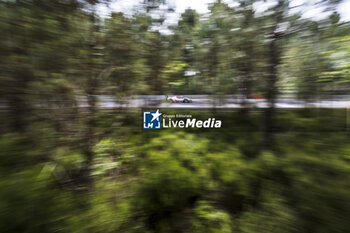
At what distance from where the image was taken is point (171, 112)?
2.77 m

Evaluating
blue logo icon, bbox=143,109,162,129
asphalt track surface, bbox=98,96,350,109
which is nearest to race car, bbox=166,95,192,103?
asphalt track surface, bbox=98,96,350,109

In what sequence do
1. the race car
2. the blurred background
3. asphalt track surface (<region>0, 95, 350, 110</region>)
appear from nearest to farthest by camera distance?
the blurred background < asphalt track surface (<region>0, 95, 350, 110</region>) < the race car

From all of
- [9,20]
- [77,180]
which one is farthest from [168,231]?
[9,20]

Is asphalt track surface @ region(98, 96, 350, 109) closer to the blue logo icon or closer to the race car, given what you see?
the race car

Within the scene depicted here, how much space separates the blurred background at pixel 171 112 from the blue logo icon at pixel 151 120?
12 centimetres

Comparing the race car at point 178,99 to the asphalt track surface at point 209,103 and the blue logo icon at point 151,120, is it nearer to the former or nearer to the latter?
the asphalt track surface at point 209,103

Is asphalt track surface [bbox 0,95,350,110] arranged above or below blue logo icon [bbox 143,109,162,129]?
above

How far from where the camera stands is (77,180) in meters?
1.88

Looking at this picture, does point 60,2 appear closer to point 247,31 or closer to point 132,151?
point 132,151

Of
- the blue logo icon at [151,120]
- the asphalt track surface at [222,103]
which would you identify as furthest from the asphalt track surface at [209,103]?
the blue logo icon at [151,120]

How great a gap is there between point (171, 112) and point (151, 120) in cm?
45

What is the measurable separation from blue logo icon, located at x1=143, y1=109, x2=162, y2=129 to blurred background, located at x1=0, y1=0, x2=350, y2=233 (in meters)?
0.12

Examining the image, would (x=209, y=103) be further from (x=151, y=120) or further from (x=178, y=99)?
(x=151, y=120)

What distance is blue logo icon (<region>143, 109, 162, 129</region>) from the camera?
2.46m
